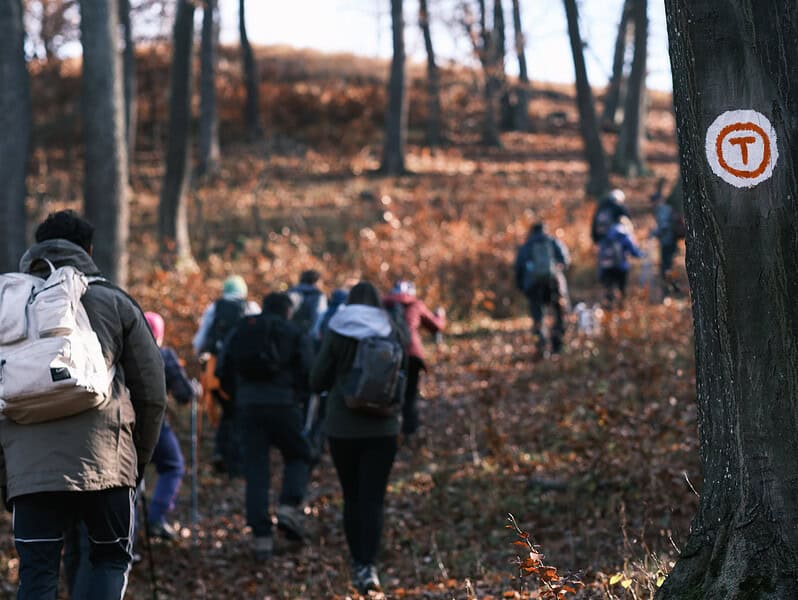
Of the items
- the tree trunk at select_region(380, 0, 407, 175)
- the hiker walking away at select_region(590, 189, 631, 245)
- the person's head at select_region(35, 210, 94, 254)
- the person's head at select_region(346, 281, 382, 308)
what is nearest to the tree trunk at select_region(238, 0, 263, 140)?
the tree trunk at select_region(380, 0, 407, 175)

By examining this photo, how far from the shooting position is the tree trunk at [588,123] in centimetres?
2358

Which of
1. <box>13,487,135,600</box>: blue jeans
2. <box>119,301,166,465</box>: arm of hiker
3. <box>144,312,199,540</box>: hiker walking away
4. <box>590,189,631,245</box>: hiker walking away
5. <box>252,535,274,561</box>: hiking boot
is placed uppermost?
<box>590,189,631,245</box>: hiker walking away

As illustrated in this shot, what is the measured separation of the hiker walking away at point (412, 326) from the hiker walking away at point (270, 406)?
5.42 feet

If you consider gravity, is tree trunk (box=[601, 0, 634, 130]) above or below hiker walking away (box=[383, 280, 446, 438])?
above

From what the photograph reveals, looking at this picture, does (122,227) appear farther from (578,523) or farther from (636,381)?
(578,523)

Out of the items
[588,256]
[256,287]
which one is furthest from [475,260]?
[256,287]

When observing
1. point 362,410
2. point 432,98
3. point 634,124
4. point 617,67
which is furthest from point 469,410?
point 617,67

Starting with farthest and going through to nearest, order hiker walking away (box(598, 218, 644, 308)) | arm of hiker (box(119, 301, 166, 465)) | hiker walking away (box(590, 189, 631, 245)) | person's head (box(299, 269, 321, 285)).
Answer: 1. hiker walking away (box(590, 189, 631, 245))
2. hiker walking away (box(598, 218, 644, 308))
3. person's head (box(299, 269, 321, 285))
4. arm of hiker (box(119, 301, 166, 465))

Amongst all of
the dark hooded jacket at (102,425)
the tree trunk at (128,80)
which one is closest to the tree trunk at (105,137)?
the dark hooded jacket at (102,425)

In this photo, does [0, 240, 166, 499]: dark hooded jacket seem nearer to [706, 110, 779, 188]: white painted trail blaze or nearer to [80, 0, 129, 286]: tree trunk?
[706, 110, 779, 188]: white painted trail blaze

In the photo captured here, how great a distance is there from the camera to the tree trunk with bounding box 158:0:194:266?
19.8 metres

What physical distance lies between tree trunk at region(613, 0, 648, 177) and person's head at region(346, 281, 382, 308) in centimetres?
2336

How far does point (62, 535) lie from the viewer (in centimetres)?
470

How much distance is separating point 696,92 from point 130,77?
82.5ft
